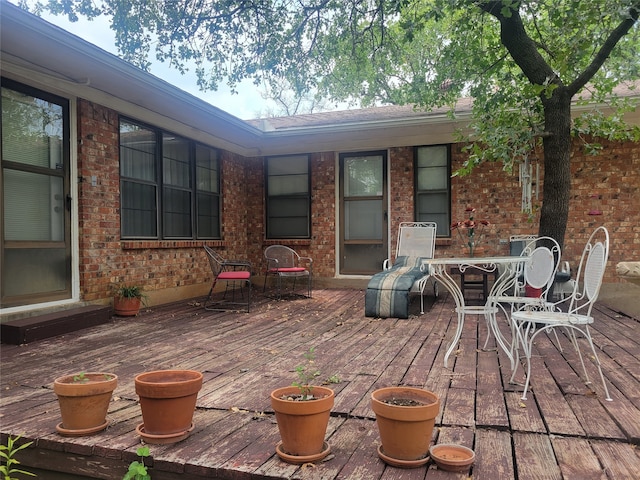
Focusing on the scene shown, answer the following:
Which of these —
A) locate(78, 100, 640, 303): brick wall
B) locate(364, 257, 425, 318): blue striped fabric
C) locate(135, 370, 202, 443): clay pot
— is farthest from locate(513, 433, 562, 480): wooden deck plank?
locate(78, 100, 640, 303): brick wall

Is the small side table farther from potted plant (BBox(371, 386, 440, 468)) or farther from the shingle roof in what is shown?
potted plant (BBox(371, 386, 440, 468))

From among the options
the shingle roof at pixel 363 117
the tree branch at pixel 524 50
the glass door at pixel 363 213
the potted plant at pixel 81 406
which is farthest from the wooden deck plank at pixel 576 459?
the glass door at pixel 363 213

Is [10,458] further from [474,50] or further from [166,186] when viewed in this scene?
[474,50]

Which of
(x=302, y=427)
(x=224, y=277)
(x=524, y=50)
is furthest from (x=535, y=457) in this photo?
(x=224, y=277)

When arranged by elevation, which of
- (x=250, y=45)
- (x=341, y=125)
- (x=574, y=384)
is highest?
(x=250, y=45)

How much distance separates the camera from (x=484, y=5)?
13.7ft

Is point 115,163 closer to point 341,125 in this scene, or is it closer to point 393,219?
point 341,125

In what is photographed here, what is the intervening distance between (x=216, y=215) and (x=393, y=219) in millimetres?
3021

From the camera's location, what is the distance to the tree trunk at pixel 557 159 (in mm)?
4352

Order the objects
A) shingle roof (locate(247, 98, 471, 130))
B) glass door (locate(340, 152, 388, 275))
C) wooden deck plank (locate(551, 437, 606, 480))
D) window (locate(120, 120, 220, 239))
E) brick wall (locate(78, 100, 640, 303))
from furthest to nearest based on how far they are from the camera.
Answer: glass door (locate(340, 152, 388, 275))
shingle roof (locate(247, 98, 471, 130))
window (locate(120, 120, 220, 239))
brick wall (locate(78, 100, 640, 303))
wooden deck plank (locate(551, 437, 606, 480))

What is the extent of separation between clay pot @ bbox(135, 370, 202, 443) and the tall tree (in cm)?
355

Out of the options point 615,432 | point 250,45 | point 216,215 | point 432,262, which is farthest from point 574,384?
point 216,215

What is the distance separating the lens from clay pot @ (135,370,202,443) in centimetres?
193

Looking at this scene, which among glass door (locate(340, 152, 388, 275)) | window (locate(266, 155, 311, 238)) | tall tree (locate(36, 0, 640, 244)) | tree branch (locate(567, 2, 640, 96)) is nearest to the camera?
tree branch (locate(567, 2, 640, 96))
